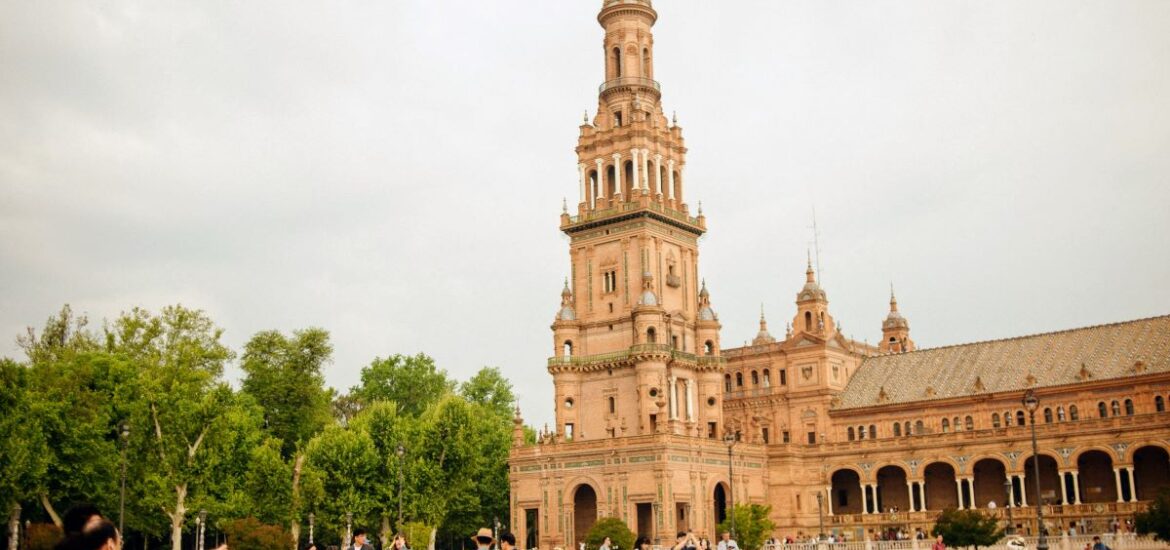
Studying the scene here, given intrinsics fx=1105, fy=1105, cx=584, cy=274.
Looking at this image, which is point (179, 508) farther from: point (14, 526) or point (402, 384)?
point (402, 384)

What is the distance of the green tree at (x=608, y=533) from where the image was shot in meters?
60.8

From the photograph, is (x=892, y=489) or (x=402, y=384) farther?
(x=402, y=384)

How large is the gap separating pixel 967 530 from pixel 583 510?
2740cm

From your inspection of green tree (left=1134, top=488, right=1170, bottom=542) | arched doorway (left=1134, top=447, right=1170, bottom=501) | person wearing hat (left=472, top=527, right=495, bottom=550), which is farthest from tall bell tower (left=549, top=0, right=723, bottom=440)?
person wearing hat (left=472, top=527, right=495, bottom=550)

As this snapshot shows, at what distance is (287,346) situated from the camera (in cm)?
7844

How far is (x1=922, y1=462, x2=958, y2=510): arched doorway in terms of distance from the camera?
74.4 meters

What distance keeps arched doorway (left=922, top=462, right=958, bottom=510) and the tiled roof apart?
515cm

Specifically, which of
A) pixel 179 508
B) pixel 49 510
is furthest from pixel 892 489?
pixel 49 510

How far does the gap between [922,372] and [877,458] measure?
8561 millimetres

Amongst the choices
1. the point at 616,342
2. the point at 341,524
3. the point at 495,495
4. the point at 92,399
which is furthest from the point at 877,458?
the point at 92,399

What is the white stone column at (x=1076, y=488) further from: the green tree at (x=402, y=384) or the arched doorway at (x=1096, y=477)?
the green tree at (x=402, y=384)

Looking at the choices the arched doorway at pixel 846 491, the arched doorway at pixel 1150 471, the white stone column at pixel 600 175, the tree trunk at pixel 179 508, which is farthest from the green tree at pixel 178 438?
the arched doorway at pixel 1150 471

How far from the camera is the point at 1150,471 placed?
219ft

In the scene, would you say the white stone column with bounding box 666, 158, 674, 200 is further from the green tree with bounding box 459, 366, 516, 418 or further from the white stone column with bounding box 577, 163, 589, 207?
the green tree with bounding box 459, 366, 516, 418
